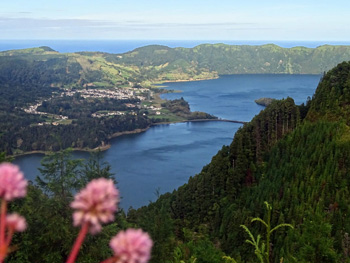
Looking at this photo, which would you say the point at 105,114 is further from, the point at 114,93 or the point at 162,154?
the point at 162,154

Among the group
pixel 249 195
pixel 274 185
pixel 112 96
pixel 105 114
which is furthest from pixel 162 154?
pixel 112 96

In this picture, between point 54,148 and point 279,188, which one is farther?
point 54,148

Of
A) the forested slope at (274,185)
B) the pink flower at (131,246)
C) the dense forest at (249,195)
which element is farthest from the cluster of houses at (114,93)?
the pink flower at (131,246)

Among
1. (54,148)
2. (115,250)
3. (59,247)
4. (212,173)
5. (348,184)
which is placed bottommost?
(54,148)

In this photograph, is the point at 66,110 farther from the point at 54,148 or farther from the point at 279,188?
the point at 279,188

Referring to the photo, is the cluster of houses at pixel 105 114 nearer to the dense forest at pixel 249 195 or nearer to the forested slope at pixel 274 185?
the dense forest at pixel 249 195

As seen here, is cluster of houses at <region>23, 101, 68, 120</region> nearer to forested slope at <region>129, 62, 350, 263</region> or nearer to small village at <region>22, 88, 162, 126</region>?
small village at <region>22, 88, 162, 126</region>

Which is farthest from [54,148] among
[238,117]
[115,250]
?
[115,250]
